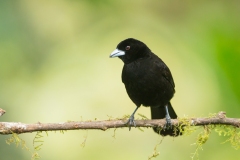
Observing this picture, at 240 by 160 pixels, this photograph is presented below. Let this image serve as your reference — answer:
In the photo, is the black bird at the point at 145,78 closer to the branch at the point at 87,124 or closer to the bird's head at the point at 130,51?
the bird's head at the point at 130,51

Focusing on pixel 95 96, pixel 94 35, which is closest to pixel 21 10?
pixel 94 35

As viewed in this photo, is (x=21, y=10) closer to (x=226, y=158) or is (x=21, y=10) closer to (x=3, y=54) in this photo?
(x=3, y=54)

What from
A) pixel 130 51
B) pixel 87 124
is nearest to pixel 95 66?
pixel 130 51

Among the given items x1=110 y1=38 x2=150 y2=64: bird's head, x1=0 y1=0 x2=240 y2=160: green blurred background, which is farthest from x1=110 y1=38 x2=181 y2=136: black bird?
x1=0 y1=0 x2=240 y2=160: green blurred background

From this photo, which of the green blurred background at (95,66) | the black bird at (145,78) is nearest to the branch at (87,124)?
the black bird at (145,78)

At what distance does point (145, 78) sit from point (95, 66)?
1.43 metres

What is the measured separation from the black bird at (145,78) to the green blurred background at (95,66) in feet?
1.43

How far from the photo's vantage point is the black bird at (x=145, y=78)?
14.0 feet

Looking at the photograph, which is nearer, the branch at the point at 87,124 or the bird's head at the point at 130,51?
the branch at the point at 87,124

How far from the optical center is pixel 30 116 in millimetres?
4750

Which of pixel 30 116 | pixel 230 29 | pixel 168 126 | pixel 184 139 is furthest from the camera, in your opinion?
pixel 184 139

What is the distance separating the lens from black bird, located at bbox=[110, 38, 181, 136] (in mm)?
4262

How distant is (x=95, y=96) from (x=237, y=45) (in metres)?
2.24

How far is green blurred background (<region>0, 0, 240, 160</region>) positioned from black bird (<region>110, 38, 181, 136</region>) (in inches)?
17.1
